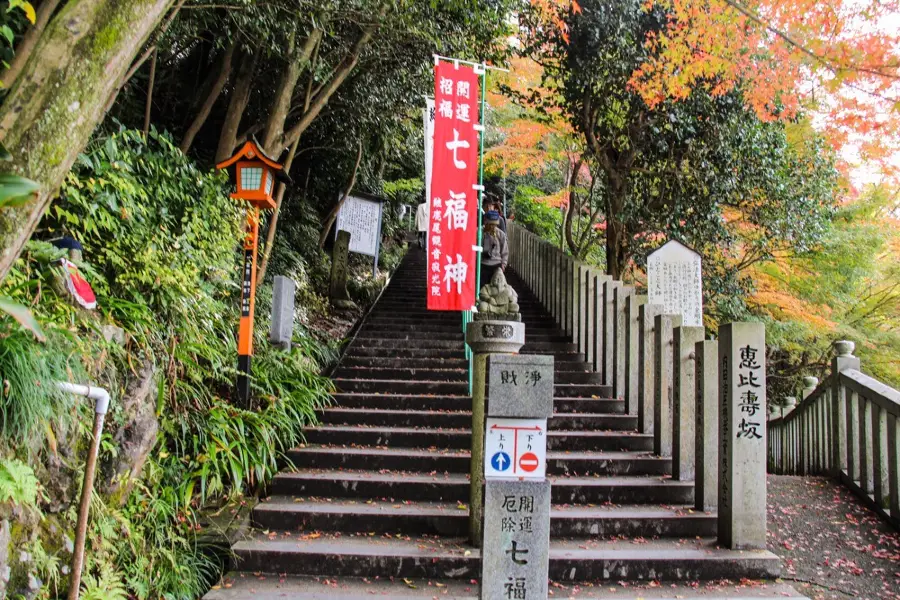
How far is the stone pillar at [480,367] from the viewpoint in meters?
4.89

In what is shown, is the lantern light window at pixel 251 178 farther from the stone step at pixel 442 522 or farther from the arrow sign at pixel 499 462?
the arrow sign at pixel 499 462

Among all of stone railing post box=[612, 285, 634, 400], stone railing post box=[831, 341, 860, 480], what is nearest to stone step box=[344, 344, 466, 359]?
stone railing post box=[612, 285, 634, 400]

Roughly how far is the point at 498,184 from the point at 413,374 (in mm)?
17649

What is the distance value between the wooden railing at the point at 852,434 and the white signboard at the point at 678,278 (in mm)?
1656

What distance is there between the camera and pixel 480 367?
5.07 meters

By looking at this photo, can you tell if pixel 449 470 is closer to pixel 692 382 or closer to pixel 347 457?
pixel 347 457

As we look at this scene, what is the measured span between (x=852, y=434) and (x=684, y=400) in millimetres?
2348

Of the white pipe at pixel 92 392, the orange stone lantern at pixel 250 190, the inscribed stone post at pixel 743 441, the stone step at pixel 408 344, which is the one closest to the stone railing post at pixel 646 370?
the inscribed stone post at pixel 743 441

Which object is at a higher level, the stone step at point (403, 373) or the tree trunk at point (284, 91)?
the tree trunk at point (284, 91)

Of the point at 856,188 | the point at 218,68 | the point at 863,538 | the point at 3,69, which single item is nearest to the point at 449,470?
the point at 863,538

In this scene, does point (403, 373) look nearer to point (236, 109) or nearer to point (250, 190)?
point (250, 190)

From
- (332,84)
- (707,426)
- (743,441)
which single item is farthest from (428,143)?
(743,441)

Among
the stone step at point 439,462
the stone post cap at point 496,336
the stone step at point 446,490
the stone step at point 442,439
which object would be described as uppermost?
the stone post cap at point 496,336

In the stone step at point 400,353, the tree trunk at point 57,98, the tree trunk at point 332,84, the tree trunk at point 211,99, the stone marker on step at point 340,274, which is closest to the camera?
the tree trunk at point 57,98
